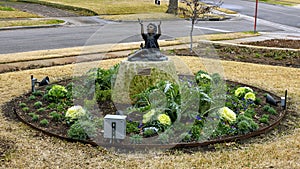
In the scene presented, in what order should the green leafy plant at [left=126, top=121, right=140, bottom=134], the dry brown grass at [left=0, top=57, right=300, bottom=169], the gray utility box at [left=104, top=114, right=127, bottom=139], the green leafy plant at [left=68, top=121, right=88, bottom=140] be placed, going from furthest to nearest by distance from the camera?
the green leafy plant at [left=126, top=121, right=140, bottom=134] < the green leafy plant at [left=68, top=121, right=88, bottom=140] < the gray utility box at [left=104, top=114, right=127, bottom=139] < the dry brown grass at [left=0, top=57, right=300, bottom=169]

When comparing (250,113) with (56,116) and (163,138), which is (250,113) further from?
(56,116)

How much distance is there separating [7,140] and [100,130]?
4.47 feet

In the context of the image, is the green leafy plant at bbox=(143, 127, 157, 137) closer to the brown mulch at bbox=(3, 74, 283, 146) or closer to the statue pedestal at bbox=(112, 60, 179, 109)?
the brown mulch at bbox=(3, 74, 283, 146)

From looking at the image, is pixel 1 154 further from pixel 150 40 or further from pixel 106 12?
pixel 106 12

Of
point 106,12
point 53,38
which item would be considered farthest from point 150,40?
point 106,12

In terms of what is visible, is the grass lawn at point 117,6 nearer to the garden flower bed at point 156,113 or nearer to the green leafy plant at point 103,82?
the green leafy plant at point 103,82

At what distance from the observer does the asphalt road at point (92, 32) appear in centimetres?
1665

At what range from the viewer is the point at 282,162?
20.3 ft

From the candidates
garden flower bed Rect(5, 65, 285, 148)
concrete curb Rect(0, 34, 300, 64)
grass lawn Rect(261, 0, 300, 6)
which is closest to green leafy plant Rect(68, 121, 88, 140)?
garden flower bed Rect(5, 65, 285, 148)

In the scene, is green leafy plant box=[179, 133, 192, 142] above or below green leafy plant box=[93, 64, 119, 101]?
below

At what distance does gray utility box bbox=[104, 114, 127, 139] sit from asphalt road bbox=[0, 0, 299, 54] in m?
7.67

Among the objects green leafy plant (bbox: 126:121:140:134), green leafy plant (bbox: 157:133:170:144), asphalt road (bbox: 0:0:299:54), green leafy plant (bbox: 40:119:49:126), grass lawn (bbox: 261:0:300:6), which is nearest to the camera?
green leafy plant (bbox: 157:133:170:144)

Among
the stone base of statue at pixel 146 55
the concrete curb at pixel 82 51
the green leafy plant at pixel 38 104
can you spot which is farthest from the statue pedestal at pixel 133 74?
the concrete curb at pixel 82 51

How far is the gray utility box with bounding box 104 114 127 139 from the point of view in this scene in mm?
6648
